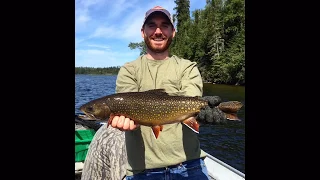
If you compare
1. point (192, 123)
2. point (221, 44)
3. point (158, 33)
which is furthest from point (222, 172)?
point (221, 44)

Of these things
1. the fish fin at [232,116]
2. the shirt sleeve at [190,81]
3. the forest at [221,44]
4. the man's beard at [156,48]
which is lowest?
the fish fin at [232,116]

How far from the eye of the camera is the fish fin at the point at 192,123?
9.39 ft

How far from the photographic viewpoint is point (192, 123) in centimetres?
290

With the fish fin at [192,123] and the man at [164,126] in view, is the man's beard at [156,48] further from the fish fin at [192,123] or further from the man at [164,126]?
the fish fin at [192,123]

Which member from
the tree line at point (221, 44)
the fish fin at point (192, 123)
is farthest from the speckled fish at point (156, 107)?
the tree line at point (221, 44)

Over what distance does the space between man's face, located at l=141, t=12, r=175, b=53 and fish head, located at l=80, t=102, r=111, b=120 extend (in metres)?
0.85

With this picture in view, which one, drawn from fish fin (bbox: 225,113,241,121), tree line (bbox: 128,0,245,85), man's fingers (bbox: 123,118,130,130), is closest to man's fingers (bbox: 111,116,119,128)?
man's fingers (bbox: 123,118,130,130)
